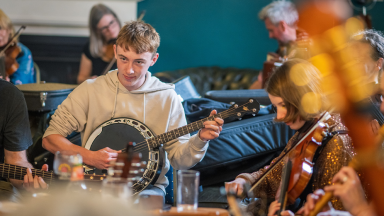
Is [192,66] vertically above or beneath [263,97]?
above

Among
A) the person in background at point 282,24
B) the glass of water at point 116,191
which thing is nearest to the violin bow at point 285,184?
the glass of water at point 116,191

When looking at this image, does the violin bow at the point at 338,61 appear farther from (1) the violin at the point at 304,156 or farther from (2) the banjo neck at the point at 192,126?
(2) the banjo neck at the point at 192,126

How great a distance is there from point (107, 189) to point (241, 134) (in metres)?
1.45

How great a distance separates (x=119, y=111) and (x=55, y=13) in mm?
3338

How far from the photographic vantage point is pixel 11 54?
134 inches

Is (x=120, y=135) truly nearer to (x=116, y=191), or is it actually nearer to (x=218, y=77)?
(x=116, y=191)

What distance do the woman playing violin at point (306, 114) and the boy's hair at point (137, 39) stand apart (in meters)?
0.59

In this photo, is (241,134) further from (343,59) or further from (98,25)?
(98,25)

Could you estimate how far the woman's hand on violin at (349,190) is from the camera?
3.17ft

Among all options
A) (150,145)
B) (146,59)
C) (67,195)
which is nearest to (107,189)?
(67,195)

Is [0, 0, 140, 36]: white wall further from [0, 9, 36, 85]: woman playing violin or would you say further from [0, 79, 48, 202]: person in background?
[0, 79, 48, 202]: person in background

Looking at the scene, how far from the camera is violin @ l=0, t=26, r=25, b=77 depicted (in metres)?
3.32

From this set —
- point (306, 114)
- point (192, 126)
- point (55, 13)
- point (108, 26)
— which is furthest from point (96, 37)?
point (306, 114)

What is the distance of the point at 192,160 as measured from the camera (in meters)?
1.70
